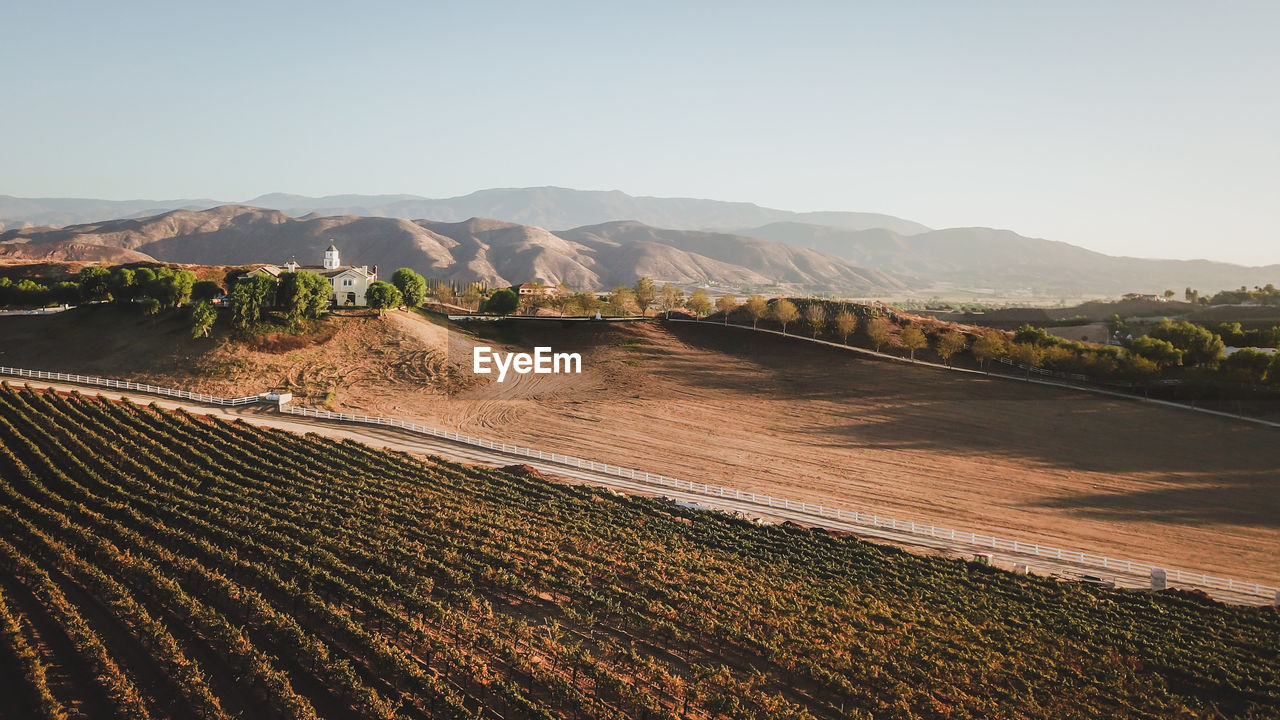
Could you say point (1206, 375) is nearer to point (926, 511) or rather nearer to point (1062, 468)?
point (1062, 468)

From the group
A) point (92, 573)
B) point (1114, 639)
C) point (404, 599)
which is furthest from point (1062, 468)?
point (92, 573)

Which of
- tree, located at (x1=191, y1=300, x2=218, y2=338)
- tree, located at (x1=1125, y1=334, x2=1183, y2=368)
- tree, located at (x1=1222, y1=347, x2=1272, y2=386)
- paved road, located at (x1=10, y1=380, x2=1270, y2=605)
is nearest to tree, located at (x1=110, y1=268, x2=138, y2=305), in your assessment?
tree, located at (x1=191, y1=300, x2=218, y2=338)

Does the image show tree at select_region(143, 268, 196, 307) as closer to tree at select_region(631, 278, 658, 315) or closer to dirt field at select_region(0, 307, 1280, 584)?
dirt field at select_region(0, 307, 1280, 584)

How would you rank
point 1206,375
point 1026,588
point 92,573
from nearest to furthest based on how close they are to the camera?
point 92,573 < point 1026,588 < point 1206,375

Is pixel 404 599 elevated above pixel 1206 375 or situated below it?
below

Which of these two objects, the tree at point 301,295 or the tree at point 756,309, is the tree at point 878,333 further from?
the tree at point 301,295

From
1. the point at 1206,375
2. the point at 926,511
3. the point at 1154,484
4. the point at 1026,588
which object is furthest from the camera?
the point at 1206,375

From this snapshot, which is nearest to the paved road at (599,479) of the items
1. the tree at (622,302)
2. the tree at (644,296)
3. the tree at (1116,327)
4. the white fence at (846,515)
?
the white fence at (846,515)

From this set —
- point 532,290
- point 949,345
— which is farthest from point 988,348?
point 532,290
